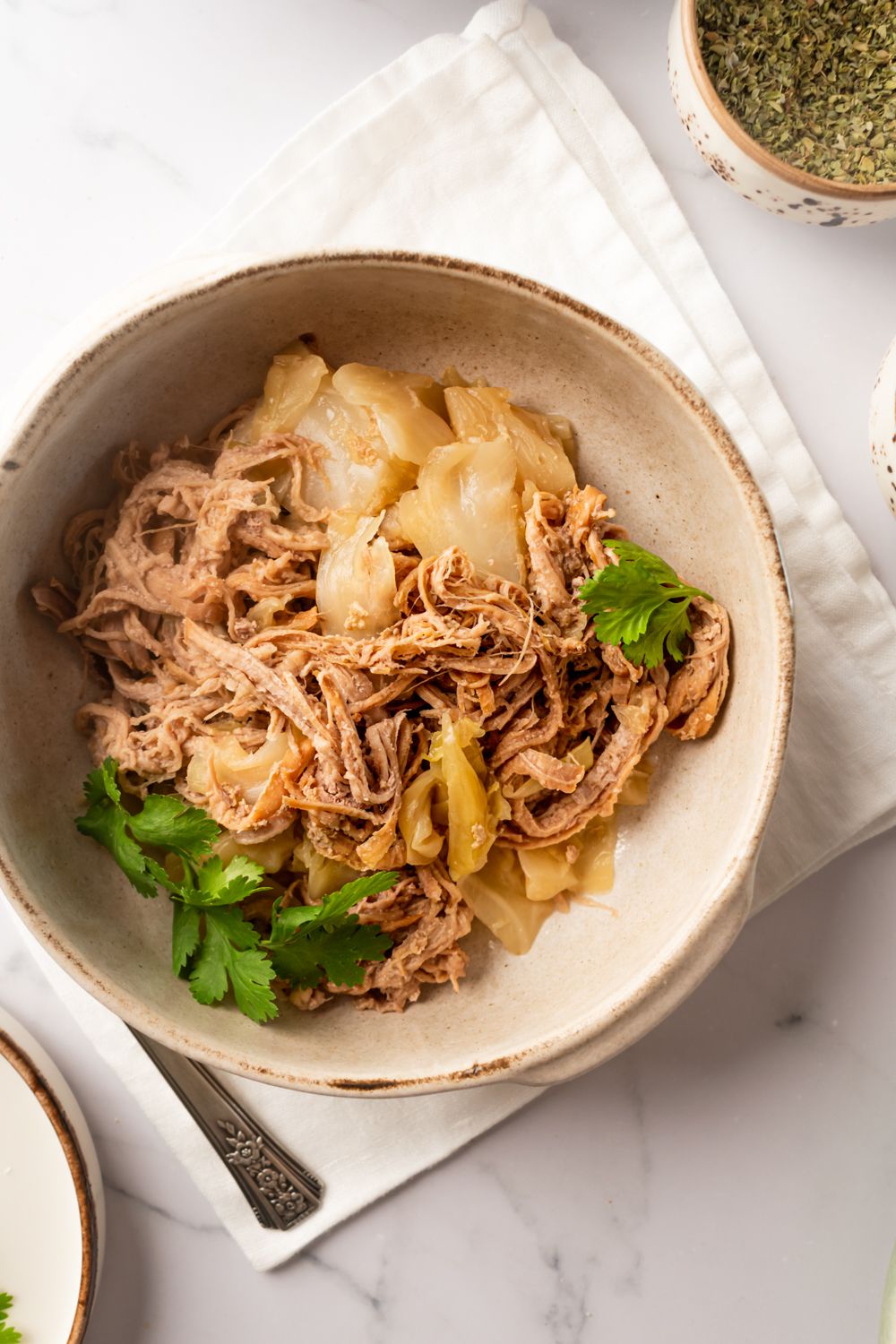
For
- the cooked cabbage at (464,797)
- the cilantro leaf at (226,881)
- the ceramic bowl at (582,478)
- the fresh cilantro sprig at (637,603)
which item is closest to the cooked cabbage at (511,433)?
the ceramic bowl at (582,478)

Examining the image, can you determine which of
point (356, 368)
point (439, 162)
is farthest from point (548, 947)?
point (439, 162)

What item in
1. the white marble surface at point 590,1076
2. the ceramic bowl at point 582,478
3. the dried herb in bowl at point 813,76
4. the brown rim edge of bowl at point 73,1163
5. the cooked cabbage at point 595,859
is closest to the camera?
the ceramic bowl at point 582,478

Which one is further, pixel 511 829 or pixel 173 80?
pixel 173 80

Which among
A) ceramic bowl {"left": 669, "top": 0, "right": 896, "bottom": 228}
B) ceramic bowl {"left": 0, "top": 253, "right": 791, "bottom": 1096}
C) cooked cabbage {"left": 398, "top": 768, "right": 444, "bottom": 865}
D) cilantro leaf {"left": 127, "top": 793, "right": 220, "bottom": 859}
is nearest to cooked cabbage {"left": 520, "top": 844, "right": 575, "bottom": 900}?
ceramic bowl {"left": 0, "top": 253, "right": 791, "bottom": 1096}

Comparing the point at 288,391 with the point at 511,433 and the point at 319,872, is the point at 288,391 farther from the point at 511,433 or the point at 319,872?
the point at 319,872

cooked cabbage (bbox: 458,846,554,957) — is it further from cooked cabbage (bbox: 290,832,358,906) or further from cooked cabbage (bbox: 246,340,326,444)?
cooked cabbage (bbox: 246,340,326,444)

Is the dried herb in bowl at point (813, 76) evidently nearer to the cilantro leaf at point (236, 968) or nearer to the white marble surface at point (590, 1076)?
the white marble surface at point (590, 1076)

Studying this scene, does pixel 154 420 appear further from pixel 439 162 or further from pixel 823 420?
pixel 823 420
